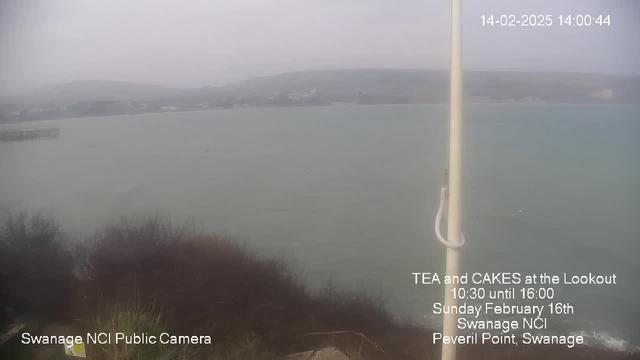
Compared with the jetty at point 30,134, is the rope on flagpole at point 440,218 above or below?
below

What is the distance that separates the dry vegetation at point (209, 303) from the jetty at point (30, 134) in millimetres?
392

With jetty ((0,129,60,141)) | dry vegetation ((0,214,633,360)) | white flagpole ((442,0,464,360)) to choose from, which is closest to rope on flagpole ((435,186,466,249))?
white flagpole ((442,0,464,360))

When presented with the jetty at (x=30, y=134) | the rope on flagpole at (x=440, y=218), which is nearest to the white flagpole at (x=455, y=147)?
the rope on flagpole at (x=440, y=218)

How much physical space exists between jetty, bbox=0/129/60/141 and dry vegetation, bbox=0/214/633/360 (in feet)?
1.29

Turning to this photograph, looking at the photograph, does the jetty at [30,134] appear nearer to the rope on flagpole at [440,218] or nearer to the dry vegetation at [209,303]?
the dry vegetation at [209,303]

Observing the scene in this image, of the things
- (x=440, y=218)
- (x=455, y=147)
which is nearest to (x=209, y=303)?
(x=440, y=218)

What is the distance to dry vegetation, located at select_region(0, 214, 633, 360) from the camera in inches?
75.4

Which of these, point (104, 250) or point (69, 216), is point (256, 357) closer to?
point (104, 250)

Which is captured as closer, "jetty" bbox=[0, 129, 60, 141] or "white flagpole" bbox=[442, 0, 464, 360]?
"white flagpole" bbox=[442, 0, 464, 360]

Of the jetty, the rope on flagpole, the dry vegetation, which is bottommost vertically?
the dry vegetation

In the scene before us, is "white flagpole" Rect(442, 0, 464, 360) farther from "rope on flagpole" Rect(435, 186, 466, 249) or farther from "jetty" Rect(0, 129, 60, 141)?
"jetty" Rect(0, 129, 60, 141)

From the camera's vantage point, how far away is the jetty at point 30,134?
6.50 ft

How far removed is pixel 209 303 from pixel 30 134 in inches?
47.2

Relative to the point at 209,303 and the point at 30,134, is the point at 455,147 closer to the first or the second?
the point at 209,303
